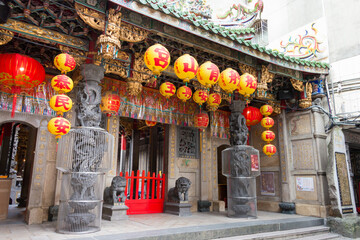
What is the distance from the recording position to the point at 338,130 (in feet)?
25.4

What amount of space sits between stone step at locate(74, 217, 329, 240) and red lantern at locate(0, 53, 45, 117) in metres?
3.16

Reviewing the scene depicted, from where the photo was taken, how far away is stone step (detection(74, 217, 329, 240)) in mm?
4426

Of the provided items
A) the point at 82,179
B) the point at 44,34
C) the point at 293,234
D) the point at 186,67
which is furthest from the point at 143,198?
the point at 44,34

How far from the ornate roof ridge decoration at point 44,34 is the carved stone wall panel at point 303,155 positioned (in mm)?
6860

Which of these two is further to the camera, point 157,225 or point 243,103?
point 243,103

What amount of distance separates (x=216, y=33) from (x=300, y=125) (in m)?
Result: 4.51

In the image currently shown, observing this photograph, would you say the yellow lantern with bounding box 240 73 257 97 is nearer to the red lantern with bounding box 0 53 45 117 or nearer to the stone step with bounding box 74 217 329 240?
the stone step with bounding box 74 217 329 240

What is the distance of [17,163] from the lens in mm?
16750

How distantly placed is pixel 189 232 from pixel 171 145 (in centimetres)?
362

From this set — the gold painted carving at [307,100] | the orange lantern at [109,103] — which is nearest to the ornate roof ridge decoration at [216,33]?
the gold painted carving at [307,100]

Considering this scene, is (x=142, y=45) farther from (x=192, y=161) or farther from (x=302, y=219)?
(x=302, y=219)

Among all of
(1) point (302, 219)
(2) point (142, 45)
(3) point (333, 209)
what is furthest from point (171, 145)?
(3) point (333, 209)

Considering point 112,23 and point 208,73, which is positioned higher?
point 112,23

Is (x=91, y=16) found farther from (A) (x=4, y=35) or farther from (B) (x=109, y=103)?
(B) (x=109, y=103)
